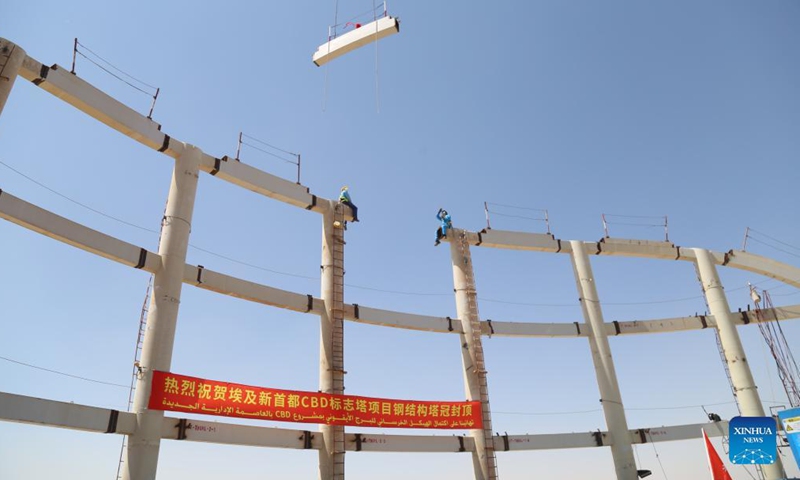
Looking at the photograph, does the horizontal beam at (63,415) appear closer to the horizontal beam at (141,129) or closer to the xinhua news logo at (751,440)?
the horizontal beam at (141,129)

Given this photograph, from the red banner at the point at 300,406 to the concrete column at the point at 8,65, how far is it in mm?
9309

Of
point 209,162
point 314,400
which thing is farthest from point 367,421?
point 209,162

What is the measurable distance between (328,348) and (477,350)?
7118 mm

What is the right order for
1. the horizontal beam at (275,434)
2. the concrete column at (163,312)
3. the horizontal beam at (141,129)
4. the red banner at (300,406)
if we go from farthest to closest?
1. the horizontal beam at (141,129)
2. the red banner at (300,406)
3. the concrete column at (163,312)
4. the horizontal beam at (275,434)

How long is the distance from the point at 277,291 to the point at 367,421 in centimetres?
616

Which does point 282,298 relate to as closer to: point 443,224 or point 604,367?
point 443,224

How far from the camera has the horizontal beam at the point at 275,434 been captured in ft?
43.9

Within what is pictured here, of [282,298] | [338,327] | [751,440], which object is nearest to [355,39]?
[282,298]

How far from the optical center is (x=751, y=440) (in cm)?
606

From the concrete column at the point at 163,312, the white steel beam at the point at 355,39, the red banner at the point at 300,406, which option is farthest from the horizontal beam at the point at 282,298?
the white steel beam at the point at 355,39

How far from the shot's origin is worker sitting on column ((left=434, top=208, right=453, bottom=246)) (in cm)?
2562

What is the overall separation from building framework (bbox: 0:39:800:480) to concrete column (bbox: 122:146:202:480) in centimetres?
3

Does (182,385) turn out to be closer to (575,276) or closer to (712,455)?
(712,455)

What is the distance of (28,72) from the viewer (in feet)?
51.4
